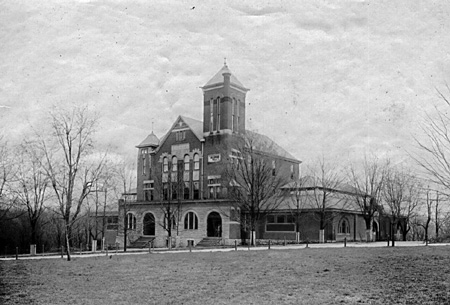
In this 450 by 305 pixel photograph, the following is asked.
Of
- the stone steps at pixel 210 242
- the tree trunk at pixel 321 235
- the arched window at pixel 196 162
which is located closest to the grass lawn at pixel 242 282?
the tree trunk at pixel 321 235

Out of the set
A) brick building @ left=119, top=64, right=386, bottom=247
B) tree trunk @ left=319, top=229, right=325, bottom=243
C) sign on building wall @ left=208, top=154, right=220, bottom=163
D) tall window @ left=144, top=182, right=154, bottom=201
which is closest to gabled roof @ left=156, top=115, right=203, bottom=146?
brick building @ left=119, top=64, right=386, bottom=247

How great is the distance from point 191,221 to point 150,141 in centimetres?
1221

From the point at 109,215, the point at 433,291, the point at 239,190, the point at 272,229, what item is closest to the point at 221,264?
the point at 433,291

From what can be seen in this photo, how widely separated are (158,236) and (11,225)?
15.0 meters

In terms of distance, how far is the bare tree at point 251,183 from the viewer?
1666 inches

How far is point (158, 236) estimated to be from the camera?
2184 inches

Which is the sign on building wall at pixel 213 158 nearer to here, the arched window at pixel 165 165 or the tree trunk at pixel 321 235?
the arched window at pixel 165 165

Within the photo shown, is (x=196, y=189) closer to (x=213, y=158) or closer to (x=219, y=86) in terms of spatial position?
(x=213, y=158)

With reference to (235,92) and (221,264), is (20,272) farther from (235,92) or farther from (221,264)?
(235,92)

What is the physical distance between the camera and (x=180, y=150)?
57.1 meters

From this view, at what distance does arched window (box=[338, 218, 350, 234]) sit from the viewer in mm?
50375

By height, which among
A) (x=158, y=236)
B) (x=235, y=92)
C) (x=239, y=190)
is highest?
(x=235, y=92)

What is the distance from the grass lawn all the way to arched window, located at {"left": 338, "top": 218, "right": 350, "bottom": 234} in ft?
92.1

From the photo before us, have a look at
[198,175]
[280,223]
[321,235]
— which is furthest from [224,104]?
[321,235]
